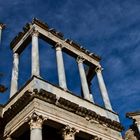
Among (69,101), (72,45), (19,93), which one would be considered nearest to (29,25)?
(72,45)

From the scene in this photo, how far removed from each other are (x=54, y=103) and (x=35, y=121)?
1999mm

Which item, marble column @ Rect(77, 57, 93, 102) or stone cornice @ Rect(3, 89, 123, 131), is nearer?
stone cornice @ Rect(3, 89, 123, 131)

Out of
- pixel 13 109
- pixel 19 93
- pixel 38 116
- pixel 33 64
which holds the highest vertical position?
pixel 33 64

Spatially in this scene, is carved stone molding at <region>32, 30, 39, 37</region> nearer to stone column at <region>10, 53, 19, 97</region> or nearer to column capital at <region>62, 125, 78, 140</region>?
stone column at <region>10, 53, 19, 97</region>

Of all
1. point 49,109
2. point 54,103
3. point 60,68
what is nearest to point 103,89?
point 60,68

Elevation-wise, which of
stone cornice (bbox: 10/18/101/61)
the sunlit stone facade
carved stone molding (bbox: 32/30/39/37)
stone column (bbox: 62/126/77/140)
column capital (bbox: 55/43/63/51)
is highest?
stone cornice (bbox: 10/18/101/61)

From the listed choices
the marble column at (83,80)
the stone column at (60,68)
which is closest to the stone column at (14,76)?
the stone column at (60,68)

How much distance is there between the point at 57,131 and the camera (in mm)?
18703

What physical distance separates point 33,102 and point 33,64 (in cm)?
336

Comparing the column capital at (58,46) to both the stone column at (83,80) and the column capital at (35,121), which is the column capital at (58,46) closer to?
the stone column at (83,80)

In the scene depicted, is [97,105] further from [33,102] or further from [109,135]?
[33,102]

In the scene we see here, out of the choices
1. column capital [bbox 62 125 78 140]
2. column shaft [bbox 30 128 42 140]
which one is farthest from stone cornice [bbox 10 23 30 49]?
column shaft [bbox 30 128 42 140]

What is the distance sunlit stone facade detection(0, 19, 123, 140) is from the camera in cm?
1722

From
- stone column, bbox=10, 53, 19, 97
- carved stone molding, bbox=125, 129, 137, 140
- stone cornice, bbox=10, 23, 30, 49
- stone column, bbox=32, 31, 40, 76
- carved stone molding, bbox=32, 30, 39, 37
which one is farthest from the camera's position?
carved stone molding, bbox=125, 129, 137, 140
